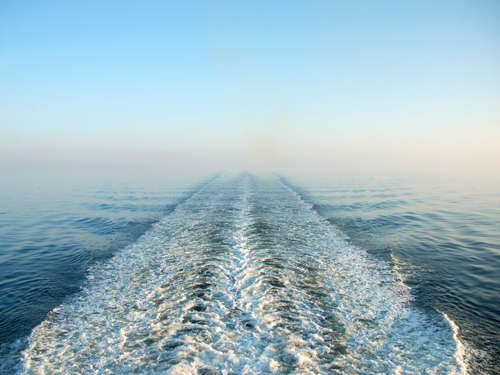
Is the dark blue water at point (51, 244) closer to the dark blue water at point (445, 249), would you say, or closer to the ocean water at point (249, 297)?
the ocean water at point (249, 297)

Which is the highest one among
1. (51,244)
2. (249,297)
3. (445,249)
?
(249,297)

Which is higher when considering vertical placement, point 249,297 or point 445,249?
point 249,297

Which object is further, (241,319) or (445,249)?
(445,249)

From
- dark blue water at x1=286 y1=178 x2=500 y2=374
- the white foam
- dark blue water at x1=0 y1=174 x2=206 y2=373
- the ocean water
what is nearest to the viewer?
the white foam

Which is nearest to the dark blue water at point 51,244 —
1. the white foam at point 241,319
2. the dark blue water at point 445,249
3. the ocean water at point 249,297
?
the ocean water at point 249,297

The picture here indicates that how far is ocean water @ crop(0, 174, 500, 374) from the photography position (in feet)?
17.9

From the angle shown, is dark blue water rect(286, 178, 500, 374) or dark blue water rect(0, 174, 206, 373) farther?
dark blue water rect(0, 174, 206, 373)

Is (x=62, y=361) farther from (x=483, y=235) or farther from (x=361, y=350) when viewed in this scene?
(x=483, y=235)

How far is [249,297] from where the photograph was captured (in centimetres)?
787

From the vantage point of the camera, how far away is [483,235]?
49.0ft

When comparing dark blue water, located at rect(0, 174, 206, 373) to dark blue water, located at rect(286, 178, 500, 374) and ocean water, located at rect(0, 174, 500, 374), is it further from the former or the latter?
dark blue water, located at rect(286, 178, 500, 374)

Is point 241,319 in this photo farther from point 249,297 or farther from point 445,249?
point 445,249

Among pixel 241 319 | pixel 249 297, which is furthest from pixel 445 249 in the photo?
pixel 241 319

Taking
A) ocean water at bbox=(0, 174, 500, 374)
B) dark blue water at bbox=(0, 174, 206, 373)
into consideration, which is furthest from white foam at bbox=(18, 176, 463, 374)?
dark blue water at bbox=(0, 174, 206, 373)
